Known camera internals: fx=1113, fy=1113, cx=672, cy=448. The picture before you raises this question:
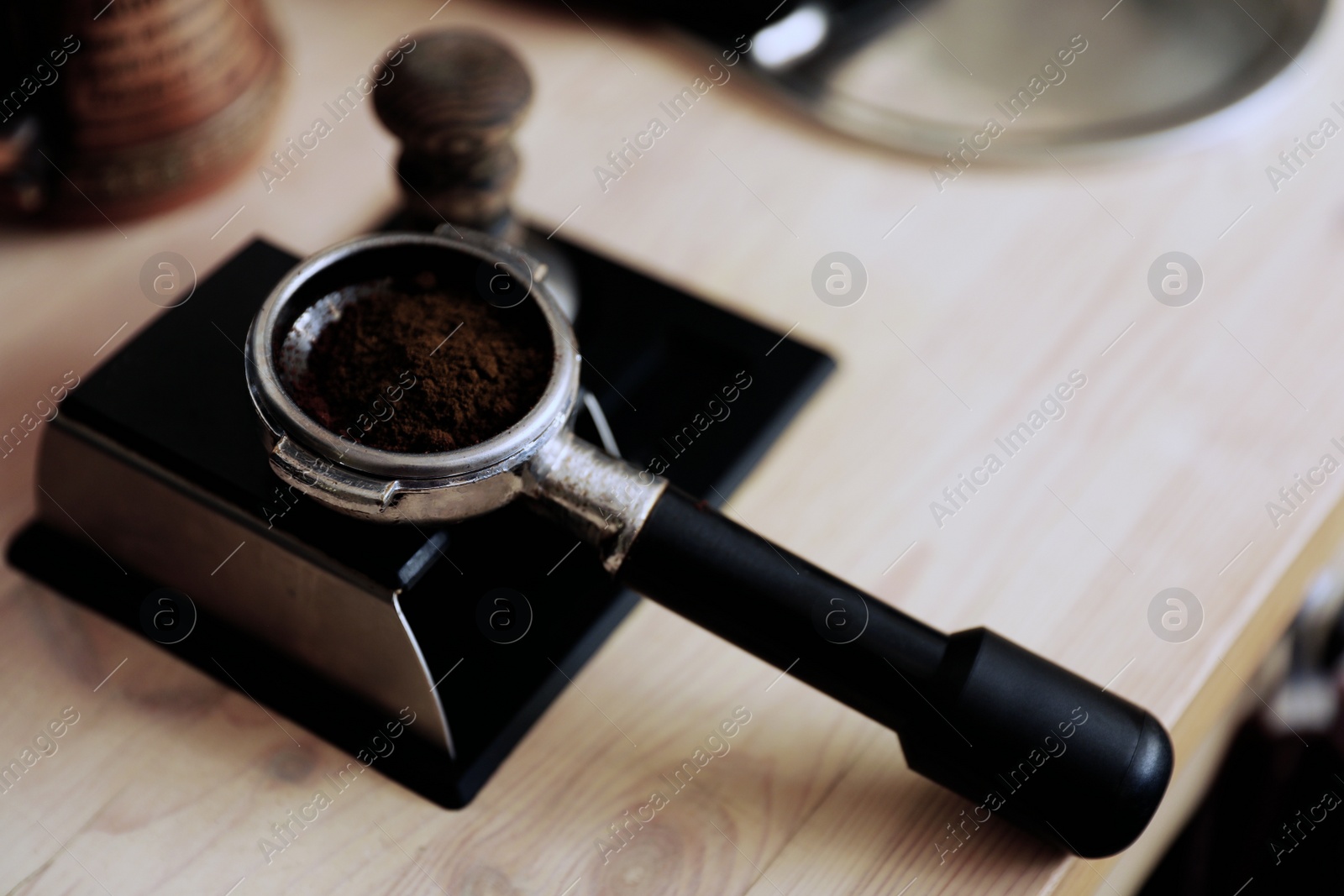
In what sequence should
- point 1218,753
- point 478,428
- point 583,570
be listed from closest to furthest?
point 478,428
point 583,570
point 1218,753

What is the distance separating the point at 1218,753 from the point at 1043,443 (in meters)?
0.27

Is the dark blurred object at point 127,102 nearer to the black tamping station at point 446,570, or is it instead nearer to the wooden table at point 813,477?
the wooden table at point 813,477

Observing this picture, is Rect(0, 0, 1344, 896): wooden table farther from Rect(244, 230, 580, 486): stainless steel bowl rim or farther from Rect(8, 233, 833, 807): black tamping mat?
Rect(244, 230, 580, 486): stainless steel bowl rim

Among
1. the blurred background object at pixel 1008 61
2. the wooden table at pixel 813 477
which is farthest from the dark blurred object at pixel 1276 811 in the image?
the blurred background object at pixel 1008 61

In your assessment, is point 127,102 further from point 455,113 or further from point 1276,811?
point 1276,811

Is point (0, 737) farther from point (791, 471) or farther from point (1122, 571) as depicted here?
point (1122, 571)

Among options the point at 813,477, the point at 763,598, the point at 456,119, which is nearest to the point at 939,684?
the point at 763,598

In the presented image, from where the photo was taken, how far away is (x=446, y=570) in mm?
470

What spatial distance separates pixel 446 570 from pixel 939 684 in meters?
0.21

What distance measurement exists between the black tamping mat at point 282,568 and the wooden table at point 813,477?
0.05 feet

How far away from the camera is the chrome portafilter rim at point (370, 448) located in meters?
0.39

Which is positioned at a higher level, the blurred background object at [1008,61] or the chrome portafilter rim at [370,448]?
the blurred background object at [1008,61]

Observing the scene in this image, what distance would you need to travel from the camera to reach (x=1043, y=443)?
0.58 m

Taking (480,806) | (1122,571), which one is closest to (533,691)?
(480,806)
